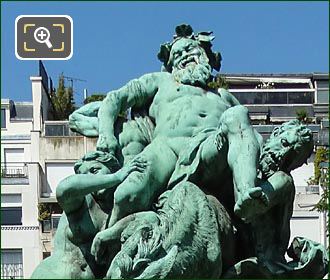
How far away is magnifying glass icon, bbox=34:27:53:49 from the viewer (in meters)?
32.5

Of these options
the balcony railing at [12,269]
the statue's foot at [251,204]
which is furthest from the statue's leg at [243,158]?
the balcony railing at [12,269]

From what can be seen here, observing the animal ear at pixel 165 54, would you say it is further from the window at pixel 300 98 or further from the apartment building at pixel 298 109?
the window at pixel 300 98

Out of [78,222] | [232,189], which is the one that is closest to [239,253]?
[232,189]

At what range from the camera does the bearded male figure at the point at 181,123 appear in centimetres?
1338

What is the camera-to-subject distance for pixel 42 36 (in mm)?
33562

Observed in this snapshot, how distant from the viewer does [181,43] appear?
14.8m

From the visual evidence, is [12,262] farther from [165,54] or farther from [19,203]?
[165,54]

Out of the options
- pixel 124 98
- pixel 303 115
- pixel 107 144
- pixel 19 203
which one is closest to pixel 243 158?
pixel 107 144

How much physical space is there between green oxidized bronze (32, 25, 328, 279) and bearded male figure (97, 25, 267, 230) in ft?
0.04

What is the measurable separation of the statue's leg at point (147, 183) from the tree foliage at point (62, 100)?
134 feet

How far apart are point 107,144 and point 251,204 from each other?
1.52 meters

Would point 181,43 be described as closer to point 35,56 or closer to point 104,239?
point 104,239

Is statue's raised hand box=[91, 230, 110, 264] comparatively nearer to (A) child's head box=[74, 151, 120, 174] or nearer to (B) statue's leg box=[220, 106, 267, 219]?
(A) child's head box=[74, 151, 120, 174]

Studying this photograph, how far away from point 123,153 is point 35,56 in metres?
21.9
